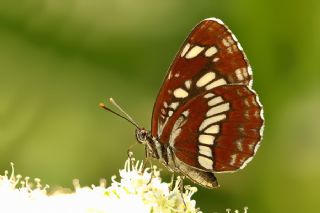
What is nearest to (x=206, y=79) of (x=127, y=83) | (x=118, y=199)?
(x=118, y=199)

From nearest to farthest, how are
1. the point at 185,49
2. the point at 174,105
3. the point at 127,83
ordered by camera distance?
the point at 185,49 → the point at 174,105 → the point at 127,83

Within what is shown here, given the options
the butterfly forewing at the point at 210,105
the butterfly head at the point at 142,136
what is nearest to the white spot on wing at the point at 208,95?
the butterfly forewing at the point at 210,105

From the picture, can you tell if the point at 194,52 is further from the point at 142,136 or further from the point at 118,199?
the point at 118,199

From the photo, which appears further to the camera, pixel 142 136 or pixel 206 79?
pixel 142 136

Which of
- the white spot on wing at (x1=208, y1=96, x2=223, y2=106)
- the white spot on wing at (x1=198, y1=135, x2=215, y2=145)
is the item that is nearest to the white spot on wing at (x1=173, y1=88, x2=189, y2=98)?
the white spot on wing at (x1=208, y1=96, x2=223, y2=106)

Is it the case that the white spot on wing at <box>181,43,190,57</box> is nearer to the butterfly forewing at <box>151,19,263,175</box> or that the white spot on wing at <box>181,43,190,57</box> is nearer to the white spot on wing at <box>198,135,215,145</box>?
the butterfly forewing at <box>151,19,263,175</box>

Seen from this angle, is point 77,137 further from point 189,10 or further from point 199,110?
point 199,110
